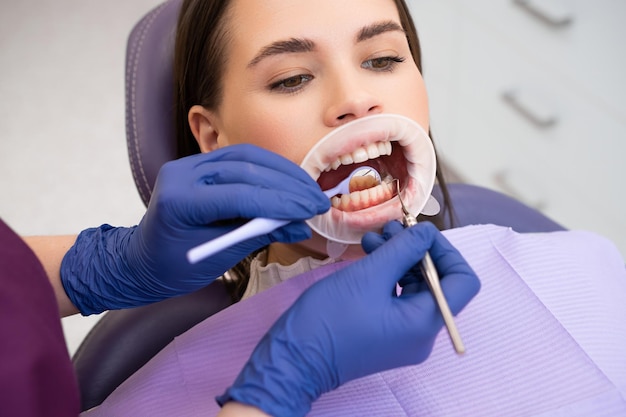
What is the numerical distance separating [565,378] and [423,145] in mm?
420

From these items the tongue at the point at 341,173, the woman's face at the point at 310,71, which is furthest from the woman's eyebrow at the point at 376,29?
the tongue at the point at 341,173

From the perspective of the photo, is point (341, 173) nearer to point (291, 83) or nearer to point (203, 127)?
point (291, 83)

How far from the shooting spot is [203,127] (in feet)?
4.13

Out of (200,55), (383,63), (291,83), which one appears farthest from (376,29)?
(200,55)

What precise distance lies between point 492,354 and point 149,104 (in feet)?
2.66

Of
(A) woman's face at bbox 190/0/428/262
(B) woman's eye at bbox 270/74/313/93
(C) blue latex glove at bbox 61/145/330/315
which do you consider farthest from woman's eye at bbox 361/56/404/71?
(C) blue latex glove at bbox 61/145/330/315

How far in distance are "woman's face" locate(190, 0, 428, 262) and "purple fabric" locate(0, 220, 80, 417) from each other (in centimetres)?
40

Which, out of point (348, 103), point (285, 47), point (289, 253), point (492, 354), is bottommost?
point (492, 354)

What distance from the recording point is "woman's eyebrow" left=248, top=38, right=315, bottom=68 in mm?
1059

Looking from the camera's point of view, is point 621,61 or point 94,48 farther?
point 94,48

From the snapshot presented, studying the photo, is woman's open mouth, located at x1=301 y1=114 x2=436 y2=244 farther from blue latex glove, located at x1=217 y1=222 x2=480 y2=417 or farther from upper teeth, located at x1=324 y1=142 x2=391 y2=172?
blue latex glove, located at x1=217 y1=222 x2=480 y2=417

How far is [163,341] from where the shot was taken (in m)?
1.34

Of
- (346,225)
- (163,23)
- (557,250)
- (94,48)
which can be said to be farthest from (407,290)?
(94,48)

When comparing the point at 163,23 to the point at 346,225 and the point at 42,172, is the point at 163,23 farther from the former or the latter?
the point at 42,172
